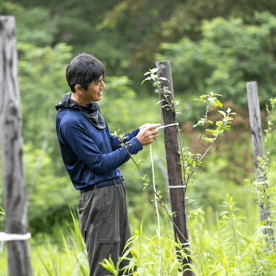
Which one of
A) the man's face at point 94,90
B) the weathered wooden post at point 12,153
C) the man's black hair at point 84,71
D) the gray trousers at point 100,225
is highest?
the man's black hair at point 84,71

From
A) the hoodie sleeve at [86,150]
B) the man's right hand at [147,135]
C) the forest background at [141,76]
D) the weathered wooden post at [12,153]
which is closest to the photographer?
the weathered wooden post at [12,153]

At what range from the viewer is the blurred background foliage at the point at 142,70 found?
228 inches

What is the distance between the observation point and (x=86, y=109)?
177cm

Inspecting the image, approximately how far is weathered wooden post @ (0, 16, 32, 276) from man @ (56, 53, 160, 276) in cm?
45

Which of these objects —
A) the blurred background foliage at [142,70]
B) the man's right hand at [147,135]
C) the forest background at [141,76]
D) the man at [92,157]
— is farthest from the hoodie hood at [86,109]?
the blurred background foliage at [142,70]

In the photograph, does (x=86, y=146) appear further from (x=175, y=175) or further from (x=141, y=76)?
(x=141, y=76)

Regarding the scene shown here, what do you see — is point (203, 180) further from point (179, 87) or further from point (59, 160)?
point (179, 87)

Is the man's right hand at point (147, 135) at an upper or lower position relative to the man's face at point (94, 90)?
lower

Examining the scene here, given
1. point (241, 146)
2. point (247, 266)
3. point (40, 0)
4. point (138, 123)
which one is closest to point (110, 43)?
point (40, 0)

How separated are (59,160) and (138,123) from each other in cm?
202

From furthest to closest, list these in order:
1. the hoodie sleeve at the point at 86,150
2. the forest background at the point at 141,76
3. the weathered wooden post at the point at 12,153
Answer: the forest background at the point at 141,76 < the hoodie sleeve at the point at 86,150 < the weathered wooden post at the point at 12,153

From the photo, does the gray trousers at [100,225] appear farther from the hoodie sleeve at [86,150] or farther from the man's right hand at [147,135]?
the man's right hand at [147,135]

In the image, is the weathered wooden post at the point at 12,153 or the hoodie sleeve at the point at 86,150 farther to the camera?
the hoodie sleeve at the point at 86,150

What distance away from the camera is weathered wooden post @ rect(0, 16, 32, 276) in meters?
1.17
